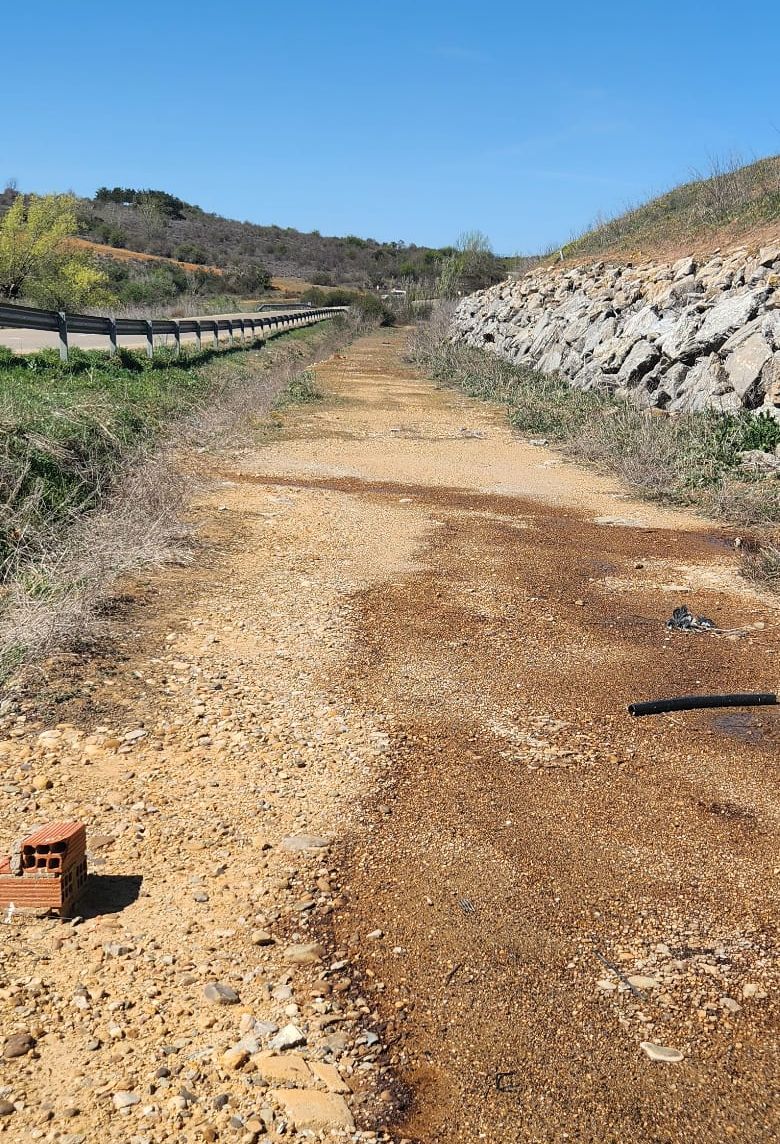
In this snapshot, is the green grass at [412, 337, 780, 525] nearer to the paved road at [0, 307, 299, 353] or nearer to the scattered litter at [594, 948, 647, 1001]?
the scattered litter at [594, 948, 647, 1001]

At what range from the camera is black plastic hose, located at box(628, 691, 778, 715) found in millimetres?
5516

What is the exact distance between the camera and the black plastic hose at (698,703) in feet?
18.1

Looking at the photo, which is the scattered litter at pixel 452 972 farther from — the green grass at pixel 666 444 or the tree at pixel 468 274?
the tree at pixel 468 274

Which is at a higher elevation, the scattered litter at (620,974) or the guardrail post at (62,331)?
the guardrail post at (62,331)

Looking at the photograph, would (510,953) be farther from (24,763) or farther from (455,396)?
(455,396)

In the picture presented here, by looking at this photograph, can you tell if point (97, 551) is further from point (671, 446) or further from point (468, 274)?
point (468, 274)

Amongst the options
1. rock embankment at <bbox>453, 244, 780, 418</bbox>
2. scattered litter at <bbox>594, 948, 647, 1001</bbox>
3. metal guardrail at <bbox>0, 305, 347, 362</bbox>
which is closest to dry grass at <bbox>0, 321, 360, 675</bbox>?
scattered litter at <bbox>594, 948, 647, 1001</bbox>

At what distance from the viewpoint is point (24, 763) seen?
4.71 meters

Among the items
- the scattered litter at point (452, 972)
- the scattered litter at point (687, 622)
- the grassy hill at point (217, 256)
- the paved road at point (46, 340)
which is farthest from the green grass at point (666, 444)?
the grassy hill at point (217, 256)

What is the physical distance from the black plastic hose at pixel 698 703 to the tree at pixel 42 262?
30.2m

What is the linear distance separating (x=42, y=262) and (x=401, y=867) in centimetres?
3218

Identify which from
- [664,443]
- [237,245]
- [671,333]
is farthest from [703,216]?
[237,245]

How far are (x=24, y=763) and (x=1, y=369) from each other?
11.0 metres

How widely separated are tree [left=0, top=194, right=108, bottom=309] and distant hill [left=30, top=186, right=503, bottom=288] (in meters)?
37.9
